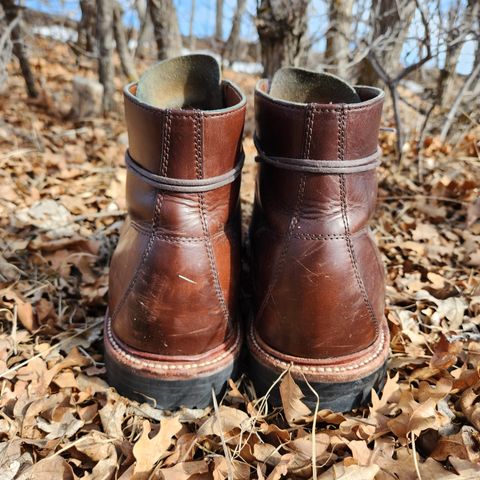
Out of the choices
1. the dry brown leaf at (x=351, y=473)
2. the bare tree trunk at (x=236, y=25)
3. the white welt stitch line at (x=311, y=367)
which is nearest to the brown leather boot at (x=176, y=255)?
the white welt stitch line at (x=311, y=367)

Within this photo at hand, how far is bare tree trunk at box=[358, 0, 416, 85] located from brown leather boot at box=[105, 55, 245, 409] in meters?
1.80

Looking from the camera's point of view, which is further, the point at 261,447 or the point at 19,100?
the point at 19,100

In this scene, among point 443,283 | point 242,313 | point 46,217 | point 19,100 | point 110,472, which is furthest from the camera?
point 19,100

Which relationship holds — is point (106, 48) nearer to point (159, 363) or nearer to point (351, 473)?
point (159, 363)

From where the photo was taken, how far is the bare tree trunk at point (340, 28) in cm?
302

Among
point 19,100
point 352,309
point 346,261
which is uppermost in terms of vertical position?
point 346,261

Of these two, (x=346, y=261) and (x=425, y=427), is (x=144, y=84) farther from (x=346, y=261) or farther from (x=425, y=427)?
(x=425, y=427)

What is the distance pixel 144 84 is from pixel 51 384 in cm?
87

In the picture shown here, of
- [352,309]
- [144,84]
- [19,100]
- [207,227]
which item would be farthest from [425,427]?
[19,100]

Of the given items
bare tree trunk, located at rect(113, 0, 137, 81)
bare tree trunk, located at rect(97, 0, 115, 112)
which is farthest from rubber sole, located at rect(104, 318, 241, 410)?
bare tree trunk, located at rect(113, 0, 137, 81)

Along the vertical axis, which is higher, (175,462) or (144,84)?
(144,84)

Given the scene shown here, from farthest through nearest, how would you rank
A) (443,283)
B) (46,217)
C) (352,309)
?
(46,217)
(443,283)
(352,309)

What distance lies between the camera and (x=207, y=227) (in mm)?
1161

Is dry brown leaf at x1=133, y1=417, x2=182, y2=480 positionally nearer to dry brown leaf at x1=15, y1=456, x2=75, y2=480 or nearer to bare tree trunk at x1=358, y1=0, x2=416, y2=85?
dry brown leaf at x1=15, y1=456, x2=75, y2=480
